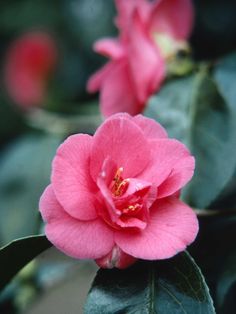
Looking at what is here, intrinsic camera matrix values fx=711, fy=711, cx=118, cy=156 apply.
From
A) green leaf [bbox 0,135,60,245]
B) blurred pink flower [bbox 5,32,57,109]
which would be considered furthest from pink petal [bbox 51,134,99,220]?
blurred pink flower [bbox 5,32,57,109]

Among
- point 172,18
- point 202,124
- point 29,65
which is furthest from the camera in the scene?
point 29,65

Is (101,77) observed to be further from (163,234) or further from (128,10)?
(163,234)

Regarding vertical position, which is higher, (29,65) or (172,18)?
(172,18)

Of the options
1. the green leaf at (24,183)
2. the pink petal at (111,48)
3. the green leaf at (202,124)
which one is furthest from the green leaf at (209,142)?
the green leaf at (24,183)

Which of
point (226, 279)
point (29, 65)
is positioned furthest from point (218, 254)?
point (29, 65)

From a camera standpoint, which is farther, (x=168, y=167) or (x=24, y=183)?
(x=24, y=183)

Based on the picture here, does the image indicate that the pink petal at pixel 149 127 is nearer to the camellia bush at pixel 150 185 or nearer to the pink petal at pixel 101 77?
the camellia bush at pixel 150 185
